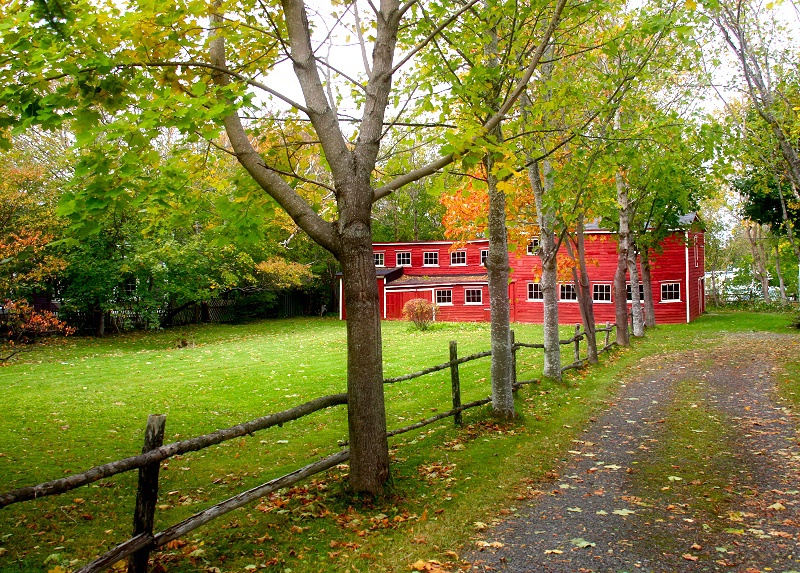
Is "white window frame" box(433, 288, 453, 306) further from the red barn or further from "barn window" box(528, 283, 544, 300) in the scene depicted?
"barn window" box(528, 283, 544, 300)

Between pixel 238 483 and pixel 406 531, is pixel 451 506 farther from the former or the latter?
pixel 238 483

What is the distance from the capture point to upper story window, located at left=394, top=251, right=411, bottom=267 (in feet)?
142

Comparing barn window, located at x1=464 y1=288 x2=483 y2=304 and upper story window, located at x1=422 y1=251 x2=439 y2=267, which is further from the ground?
upper story window, located at x1=422 y1=251 x2=439 y2=267

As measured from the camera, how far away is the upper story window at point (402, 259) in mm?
43406

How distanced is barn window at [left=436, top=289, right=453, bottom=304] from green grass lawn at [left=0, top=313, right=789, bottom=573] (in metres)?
21.1

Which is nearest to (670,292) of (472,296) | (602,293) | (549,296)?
(602,293)

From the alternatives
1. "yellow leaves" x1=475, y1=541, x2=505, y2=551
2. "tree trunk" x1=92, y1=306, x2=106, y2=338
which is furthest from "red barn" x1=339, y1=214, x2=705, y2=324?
"yellow leaves" x1=475, y1=541, x2=505, y2=551

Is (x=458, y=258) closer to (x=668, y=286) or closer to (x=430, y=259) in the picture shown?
(x=430, y=259)

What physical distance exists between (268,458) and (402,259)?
118 ft

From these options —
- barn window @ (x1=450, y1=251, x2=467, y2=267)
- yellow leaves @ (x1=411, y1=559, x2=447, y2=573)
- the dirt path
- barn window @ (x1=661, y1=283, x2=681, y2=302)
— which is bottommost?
the dirt path

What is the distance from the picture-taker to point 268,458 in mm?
7973

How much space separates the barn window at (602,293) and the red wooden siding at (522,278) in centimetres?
26

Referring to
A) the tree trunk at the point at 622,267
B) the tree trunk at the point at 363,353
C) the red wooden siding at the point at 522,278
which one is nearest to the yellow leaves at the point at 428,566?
the tree trunk at the point at 363,353

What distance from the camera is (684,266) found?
3312cm
